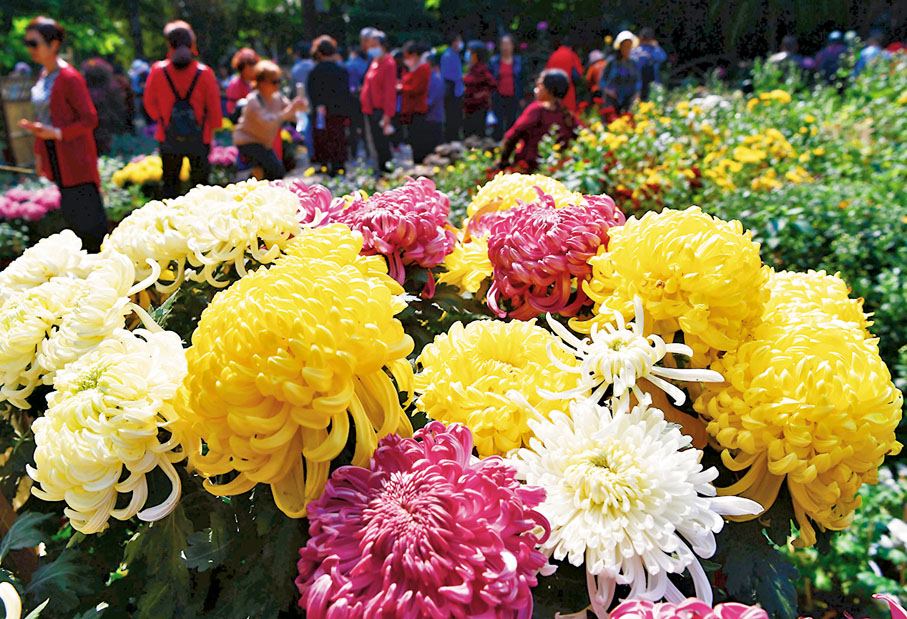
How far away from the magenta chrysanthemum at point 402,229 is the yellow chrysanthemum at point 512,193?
0.67 ft

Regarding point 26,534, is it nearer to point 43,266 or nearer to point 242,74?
point 43,266

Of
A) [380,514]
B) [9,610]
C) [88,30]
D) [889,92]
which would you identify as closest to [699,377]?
[380,514]

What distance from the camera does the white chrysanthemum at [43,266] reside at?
126 cm

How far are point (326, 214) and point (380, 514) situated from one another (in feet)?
2.42

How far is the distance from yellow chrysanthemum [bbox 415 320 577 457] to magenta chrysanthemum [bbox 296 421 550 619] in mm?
117

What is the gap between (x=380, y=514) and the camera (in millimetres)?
718

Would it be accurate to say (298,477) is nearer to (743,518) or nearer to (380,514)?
(380,514)

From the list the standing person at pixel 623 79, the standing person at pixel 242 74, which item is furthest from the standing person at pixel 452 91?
the standing person at pixel 242 74

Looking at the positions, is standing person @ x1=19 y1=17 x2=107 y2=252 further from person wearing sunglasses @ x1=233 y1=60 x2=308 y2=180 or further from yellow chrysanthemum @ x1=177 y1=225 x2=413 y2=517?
yellow chrysanthemum @ x1=177 y1=225 x2=413 y2=517

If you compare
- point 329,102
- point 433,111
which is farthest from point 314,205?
point 433,111

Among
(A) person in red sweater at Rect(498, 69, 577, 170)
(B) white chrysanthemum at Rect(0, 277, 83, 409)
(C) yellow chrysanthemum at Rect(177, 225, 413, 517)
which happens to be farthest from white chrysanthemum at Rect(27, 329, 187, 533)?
(A) person in red sweater at Rect(498, 69, 577, 170)

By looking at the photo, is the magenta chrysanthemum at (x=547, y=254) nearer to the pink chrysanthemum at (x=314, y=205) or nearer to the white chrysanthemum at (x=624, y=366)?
the white chrysanthemum at (x=624, y=366)

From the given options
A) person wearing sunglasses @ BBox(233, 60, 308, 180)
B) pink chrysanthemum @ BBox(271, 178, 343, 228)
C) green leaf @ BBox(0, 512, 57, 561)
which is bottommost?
green leaf @ BBox(0, 512, 57, 561)

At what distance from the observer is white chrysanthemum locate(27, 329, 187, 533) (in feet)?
2.69
